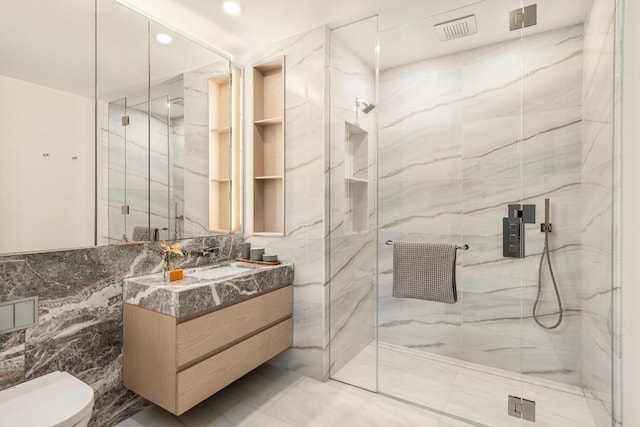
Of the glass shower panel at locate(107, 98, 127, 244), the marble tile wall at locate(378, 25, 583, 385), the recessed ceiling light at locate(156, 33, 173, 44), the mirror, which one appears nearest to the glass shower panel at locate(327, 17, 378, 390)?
the marble tile wall at locate(378, 25, 583, 385)

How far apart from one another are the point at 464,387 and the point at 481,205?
119cm

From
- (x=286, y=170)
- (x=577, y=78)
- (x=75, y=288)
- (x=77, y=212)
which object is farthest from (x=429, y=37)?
(x=75, y=288)

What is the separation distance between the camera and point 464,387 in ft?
6.97

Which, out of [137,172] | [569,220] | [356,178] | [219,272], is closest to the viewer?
[569,220]

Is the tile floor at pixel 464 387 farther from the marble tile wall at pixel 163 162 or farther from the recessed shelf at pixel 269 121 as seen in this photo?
the recessed shelf at pixel 269 121

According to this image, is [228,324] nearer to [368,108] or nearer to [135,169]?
[135,169]

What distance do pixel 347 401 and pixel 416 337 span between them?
0.64 metres

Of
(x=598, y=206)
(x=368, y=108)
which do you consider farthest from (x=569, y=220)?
(x=368, y=108)

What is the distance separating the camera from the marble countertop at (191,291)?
5.53 feet

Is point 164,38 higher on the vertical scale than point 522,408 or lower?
higher

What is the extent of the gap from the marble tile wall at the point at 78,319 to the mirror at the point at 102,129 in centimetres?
10

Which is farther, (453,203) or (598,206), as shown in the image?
(453,203)

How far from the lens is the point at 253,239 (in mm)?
2713

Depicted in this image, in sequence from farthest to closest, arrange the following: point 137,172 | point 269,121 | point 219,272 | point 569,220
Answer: point 269,121 < point 219,272 < point 137,172 < point 569,220
